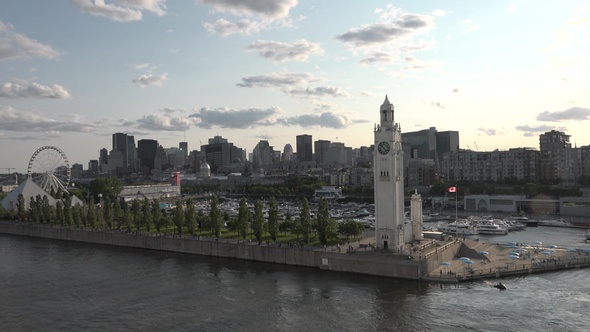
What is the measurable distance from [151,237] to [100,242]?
19004 millimetres

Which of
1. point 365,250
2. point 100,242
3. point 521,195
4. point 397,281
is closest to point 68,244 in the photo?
point 100,242

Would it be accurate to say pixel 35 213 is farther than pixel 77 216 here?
Yes

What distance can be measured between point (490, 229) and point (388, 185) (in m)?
55.0

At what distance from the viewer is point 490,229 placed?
116000 mm

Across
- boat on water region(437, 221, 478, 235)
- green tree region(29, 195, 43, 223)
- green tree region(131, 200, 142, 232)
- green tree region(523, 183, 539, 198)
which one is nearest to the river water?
green tree region(131, 200, 142, 232)

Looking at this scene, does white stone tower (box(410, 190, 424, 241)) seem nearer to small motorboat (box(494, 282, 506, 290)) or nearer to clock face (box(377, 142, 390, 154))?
clock face (box(377, 142, 390, 154))

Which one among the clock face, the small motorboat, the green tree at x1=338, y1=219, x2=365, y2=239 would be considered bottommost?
the small motorboat

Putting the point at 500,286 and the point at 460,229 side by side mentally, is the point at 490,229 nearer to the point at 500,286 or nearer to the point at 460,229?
the point at 460,229

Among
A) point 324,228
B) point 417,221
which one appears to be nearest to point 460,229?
point 417,221

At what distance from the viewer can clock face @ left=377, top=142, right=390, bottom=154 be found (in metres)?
74.4

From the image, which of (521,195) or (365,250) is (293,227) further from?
(521,195)

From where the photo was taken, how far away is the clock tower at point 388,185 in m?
73.0

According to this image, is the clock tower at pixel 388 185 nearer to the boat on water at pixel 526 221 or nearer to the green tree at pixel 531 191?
the boat on water at pixel 526 221

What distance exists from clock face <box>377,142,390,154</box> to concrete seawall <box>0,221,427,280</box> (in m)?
15.8
